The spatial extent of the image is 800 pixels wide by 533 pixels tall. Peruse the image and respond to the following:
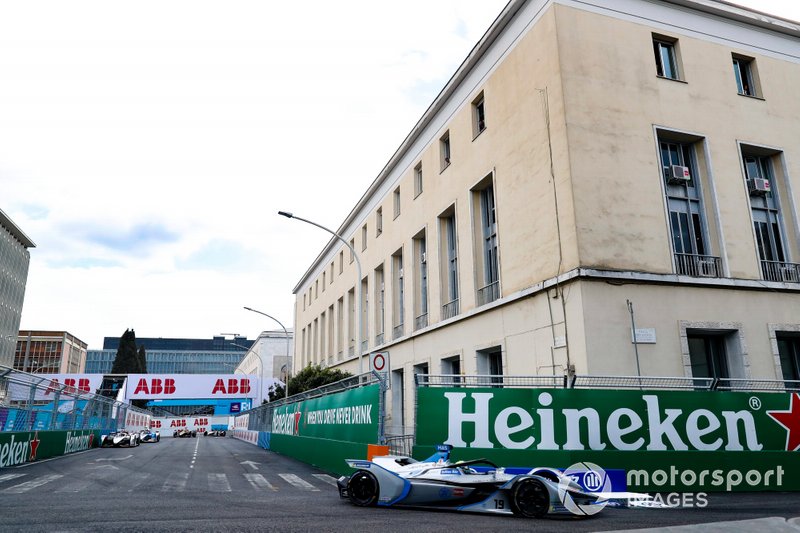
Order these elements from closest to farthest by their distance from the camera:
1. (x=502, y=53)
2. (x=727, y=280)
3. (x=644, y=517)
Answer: (x=644, y=517)
(x=727, y=280)
(x=502, y=53)

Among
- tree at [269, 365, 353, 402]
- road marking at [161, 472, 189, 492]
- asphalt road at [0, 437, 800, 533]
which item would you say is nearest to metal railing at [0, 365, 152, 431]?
asphalt road at [0, 437, 800, 533]

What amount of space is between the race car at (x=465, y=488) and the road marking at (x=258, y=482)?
13.0ft

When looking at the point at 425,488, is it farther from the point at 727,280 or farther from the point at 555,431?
the point at 727,280

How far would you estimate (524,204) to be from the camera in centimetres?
1877

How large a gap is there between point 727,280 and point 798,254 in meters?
4.15

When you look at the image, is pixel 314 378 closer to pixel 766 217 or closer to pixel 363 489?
pixel 766 217

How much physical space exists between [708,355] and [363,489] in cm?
1232

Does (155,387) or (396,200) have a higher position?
(396,200)

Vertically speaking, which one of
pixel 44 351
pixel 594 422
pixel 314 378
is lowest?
pixel 594 422

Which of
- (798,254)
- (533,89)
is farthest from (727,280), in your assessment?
(533,89)

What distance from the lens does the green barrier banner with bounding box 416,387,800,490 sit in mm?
11727

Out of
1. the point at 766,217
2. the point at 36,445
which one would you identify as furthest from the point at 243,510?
the point at 766,217

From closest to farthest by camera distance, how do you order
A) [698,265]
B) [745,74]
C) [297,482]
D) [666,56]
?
[297,482] → [698,265] → [666,56] → [745,74]

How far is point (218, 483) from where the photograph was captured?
45.5 ft
